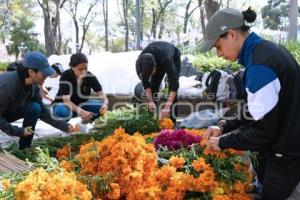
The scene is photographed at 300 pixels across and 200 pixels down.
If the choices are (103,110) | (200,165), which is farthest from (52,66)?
(200,165)

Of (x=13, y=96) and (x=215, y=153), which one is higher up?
(x=13, y=96)

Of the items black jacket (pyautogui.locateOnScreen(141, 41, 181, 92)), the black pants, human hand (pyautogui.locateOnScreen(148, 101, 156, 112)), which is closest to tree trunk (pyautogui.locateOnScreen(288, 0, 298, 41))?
black jacket (pyautogui.locateOnScreen(141, 41, 181, 92))

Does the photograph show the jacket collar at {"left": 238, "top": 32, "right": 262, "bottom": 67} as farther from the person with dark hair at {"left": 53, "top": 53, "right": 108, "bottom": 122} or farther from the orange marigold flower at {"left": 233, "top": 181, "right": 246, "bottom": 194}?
the person with dark hair at {"left": 53, "top": 53, "right": 108, "bottom": 122}

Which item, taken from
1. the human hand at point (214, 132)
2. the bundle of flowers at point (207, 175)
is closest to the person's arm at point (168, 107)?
the bundle of flowers at point (207, 175)

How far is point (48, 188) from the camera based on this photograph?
7.24ft

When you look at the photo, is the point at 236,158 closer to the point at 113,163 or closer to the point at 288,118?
the point at 288,118

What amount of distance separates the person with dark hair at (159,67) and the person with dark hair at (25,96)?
1105 millimetres

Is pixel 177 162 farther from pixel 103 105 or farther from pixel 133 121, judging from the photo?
pixel 103 105

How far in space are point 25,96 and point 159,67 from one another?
1.78 meters

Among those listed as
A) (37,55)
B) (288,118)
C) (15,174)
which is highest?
(37,55)

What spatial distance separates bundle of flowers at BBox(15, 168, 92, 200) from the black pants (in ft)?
4.61

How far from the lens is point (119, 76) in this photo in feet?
29.8

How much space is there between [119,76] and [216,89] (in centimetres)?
277

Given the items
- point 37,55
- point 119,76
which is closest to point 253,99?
point 37,55
